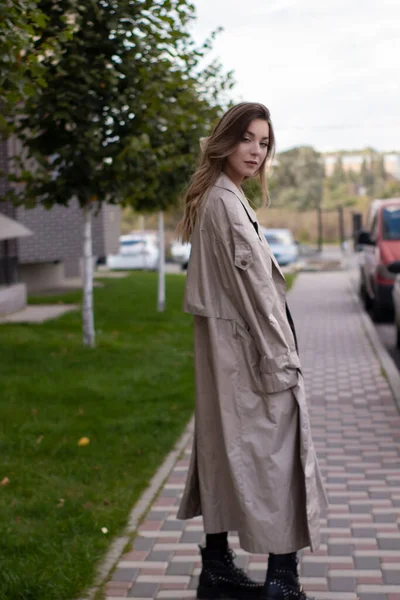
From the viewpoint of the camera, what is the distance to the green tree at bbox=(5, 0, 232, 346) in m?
9.74

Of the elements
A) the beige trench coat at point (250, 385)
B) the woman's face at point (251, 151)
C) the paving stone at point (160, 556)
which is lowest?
the paving stone at point (160, 556)

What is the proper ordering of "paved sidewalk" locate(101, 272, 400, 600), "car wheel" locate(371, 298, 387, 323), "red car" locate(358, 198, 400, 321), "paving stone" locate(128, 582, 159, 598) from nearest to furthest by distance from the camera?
1. "paving stone" locate(128, 582, 159, 598)
2. "paved sidewalk" locate(101, 272, 400, 600)
3. "red car" locate(358, 198, 400, 321)
4. "car wheel" locate(371, 298, 387, 323)

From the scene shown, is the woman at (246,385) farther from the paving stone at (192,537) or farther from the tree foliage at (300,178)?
the tree foliage at (300,178)

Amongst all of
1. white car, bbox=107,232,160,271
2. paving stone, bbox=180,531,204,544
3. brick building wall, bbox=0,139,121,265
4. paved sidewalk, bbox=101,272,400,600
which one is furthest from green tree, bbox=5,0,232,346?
white car, bbox=107,232,160,271

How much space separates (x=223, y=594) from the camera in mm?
4141

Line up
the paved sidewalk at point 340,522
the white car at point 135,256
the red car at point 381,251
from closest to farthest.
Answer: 1. the paved sidewalk at point 340,522
2. the red car at point 381,251
3. the white car at point 135,256

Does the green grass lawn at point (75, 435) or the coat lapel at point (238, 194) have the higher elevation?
the coat lapel at point (238, 194)

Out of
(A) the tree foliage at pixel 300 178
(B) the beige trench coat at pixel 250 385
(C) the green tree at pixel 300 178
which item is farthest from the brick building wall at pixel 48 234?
(C) the green tree at pixel 300 178

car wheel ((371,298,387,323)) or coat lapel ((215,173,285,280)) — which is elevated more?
coat lapel ((215,173,285,280))

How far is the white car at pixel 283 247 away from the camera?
38.8m

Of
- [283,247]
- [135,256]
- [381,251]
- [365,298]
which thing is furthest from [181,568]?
[283,247]

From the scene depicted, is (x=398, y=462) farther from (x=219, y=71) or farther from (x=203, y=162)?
(x=219, y=71)

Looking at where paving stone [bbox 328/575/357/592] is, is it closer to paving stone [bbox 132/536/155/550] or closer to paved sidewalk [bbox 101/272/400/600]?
paved sidewalk [bbox 101/272/400/600]

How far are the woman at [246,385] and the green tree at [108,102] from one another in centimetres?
567
